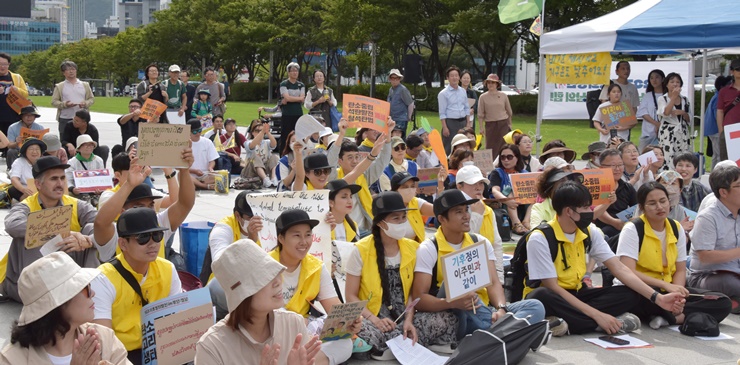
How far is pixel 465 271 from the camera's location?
6090 mm

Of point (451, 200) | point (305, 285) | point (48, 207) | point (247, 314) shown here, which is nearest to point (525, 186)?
point (451, 200)

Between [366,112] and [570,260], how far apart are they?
3709 millimetres

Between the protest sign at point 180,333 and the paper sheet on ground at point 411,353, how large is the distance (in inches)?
56.5

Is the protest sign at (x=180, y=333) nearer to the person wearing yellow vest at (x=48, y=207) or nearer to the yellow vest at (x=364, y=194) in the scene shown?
the person wearing yellow vest at (x=48, y=207)

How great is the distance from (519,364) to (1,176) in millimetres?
10782

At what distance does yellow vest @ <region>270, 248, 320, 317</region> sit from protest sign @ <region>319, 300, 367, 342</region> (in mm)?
385

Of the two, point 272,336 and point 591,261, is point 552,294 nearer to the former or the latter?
point 591,261

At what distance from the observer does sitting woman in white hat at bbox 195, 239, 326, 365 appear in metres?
3.83

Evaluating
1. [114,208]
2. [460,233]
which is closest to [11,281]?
[114,208]

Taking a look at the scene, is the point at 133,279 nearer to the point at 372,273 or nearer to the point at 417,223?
the point at 372,273

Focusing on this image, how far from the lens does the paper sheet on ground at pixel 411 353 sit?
5.99 metres

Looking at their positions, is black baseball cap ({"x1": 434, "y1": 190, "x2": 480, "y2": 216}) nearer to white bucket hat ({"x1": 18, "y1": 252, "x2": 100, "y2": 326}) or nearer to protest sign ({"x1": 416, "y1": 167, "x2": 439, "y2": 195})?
white bucket hat ({"x1": 18, "y1": 252, "x2": 100, "y2": 326})

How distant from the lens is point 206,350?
153 inches

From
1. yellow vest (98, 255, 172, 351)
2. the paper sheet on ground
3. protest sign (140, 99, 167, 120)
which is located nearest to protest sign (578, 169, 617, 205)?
the paper sheet on ground
